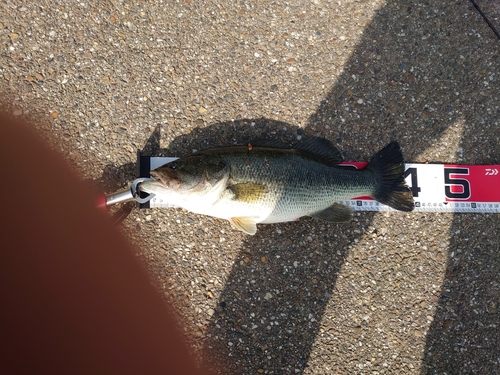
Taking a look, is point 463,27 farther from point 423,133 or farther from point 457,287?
point 457,287

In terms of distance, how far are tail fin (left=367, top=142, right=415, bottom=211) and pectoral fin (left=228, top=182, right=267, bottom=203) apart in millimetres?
1185

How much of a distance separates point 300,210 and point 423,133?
174cm

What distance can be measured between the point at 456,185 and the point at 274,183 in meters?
2.11

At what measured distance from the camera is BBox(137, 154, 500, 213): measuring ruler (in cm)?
367

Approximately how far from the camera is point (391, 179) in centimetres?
345

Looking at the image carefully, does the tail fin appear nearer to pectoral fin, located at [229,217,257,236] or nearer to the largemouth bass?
the largemouth bass

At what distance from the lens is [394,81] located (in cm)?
383

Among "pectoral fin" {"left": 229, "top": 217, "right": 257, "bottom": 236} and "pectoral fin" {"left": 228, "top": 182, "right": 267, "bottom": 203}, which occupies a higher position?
"pectoral fin" {"left": 228, "top": 182, "right": 267, "bottom": 203}

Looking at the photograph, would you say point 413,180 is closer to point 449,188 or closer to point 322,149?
point 449,188

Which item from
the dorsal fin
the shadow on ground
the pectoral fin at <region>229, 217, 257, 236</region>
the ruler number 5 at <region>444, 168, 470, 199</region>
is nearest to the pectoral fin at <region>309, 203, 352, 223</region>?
the shadow on ground

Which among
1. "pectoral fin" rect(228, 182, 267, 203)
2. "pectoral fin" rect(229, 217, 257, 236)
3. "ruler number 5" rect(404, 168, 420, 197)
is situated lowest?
"pectoral fin" rect(229, 217, 257, 236)

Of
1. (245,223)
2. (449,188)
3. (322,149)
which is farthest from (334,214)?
(449,188)

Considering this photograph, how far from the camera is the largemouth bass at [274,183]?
2.93m

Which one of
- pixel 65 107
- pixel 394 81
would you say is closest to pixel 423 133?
pixel 394 81
